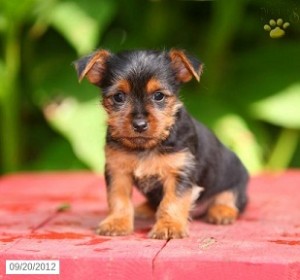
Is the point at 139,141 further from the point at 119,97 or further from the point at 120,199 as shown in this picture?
the point at 120,199

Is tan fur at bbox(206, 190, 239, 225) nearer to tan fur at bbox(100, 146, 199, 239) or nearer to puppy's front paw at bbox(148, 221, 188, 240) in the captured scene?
tan fur at bbox(100, 146, 199, 239)

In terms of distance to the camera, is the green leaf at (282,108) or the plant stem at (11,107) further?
the plant stem at (11,107)

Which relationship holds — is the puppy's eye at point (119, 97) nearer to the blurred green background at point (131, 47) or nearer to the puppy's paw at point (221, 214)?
the puppy's paw at point (221, 214)

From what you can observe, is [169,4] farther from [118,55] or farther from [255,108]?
[118,55]

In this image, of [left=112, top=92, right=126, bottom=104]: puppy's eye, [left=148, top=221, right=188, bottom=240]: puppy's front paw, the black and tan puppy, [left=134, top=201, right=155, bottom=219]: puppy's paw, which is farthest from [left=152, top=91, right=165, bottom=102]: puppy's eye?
[left=134, top=201, right=155, bottom=219]: puppy's paw

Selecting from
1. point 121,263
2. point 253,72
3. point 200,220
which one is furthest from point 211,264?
point 253,72

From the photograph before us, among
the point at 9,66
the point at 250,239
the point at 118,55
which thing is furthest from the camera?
the point at 9,66

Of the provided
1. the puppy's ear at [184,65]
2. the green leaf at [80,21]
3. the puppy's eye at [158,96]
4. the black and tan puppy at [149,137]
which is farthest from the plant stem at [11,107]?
the puppy's eye at [158,96]
